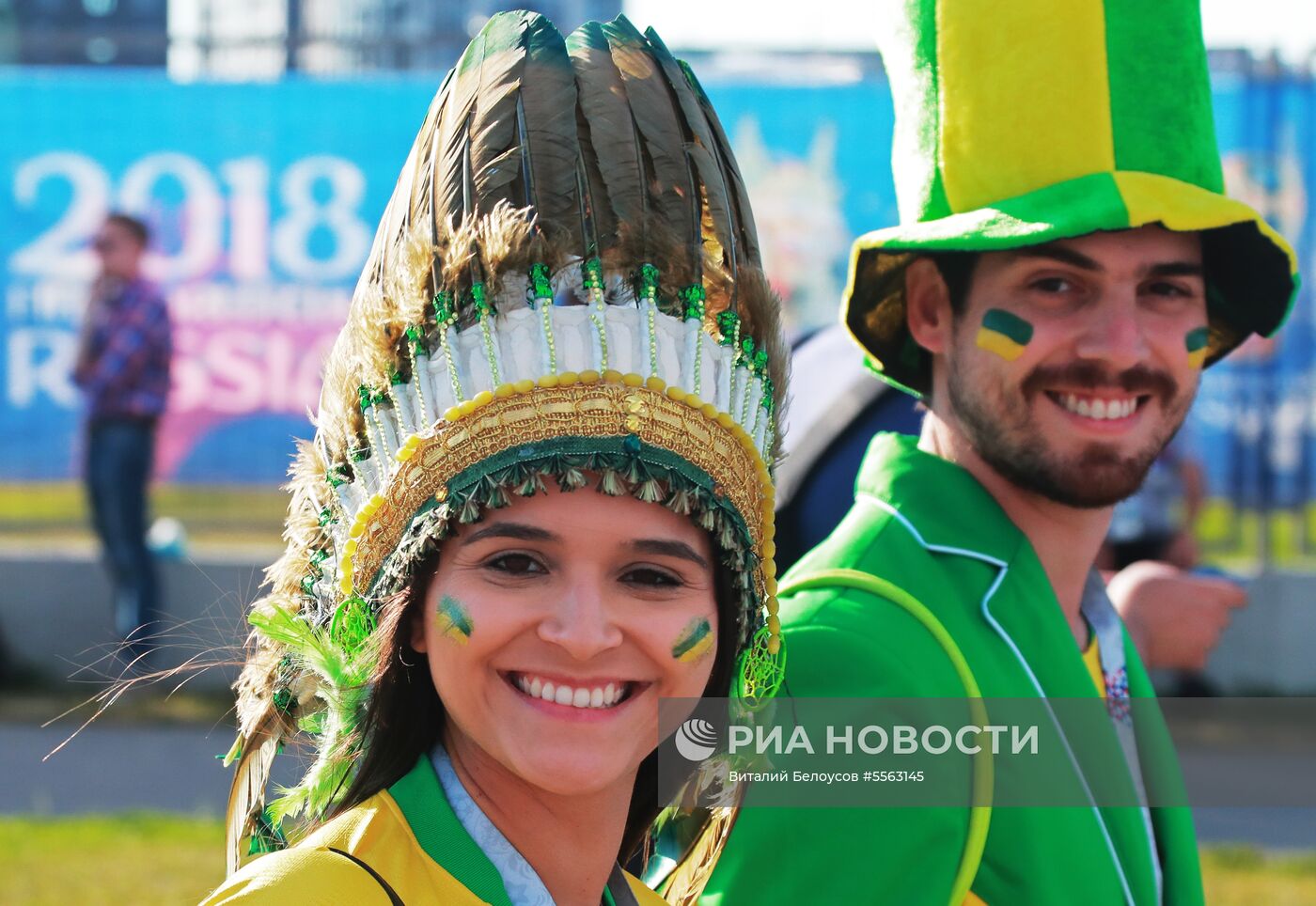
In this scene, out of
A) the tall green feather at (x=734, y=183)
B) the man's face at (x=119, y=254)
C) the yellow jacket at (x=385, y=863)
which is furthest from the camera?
the man's face at (x=119, y=254)

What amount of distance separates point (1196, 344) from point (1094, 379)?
0.24 metres

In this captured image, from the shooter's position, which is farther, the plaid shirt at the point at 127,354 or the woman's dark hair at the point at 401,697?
the plaid shirt at the point at 127,354

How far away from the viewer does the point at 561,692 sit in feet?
6.15

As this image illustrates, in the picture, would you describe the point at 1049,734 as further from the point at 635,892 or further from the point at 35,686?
the point at 35,686

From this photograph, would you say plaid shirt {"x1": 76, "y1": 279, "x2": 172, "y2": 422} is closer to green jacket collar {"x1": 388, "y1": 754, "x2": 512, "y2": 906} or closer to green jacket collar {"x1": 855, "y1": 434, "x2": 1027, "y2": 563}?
green jacket collar {"x1": 855, "y1": 434, "x2": 1027, "y2": 563}

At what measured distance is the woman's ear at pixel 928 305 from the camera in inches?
108

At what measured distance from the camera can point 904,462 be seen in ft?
8.79

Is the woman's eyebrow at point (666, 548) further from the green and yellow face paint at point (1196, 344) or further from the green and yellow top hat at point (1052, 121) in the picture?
the green and yellow face paint at point (1196, 344)

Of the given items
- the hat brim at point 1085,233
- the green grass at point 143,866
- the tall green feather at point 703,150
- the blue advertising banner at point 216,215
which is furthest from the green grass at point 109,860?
the tall green feather at point 703,150

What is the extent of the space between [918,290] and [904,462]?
1.03 feet

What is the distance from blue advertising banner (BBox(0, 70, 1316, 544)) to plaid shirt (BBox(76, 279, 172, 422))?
12 cm

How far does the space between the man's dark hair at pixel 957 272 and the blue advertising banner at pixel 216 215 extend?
17.7 feet

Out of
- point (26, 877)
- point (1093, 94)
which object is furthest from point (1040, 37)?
point (26, 877)

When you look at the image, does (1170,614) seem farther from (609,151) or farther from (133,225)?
(133,225)
